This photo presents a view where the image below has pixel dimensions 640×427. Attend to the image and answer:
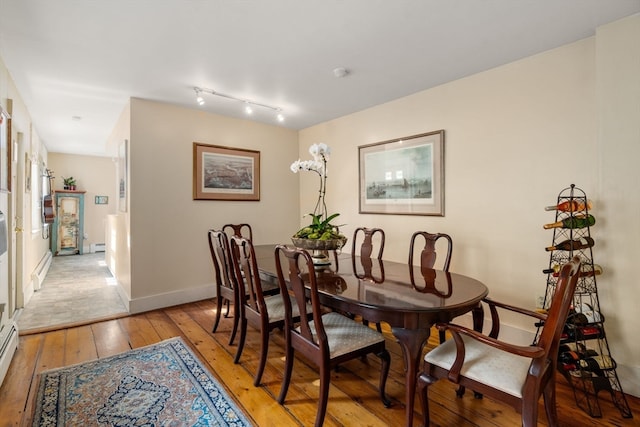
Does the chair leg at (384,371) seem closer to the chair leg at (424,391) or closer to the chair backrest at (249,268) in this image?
the chair leg at (424,391)

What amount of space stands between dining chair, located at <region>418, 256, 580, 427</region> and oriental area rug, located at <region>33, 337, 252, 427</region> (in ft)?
3.75

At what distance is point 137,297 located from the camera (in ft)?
11.5

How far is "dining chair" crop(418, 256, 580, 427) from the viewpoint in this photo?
1245 mm

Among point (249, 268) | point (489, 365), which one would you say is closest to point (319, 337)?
point (249, 268)

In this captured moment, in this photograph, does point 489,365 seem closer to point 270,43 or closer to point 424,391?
point 424,391

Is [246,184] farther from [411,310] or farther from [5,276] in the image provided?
[411,310]

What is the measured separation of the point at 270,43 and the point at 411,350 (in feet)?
7.55

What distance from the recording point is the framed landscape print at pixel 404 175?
10.5ft

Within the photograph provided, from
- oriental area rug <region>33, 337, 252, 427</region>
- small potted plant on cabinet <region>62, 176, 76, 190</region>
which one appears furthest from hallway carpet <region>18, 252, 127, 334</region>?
small potted plant on cabinet <region>62, 176, 76, 190</region>

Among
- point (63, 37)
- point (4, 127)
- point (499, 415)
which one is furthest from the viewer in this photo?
point (4, 127)

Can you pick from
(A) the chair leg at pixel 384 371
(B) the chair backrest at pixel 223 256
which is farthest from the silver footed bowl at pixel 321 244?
(A) the chair leg at pixel 384 371

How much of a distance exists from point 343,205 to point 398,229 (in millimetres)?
955

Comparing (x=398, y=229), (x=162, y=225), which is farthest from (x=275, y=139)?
(x=398, y=229)

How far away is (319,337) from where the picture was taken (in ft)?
5.33
